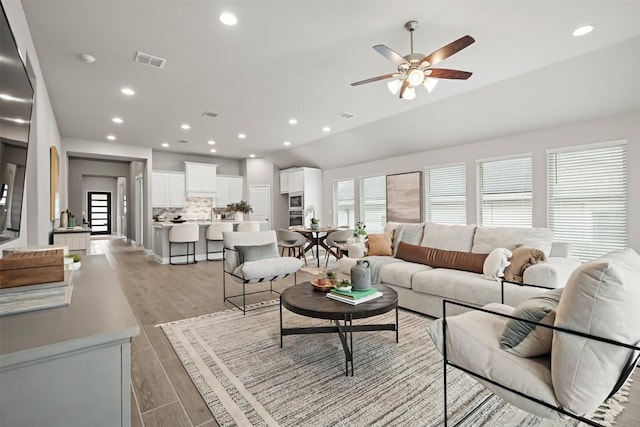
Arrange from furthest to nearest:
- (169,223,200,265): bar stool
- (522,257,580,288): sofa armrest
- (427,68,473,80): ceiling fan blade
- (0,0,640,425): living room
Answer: (169,223,200,265): bar stool, (0,0,640,425): living room, (427,68,473,80): ceiling fan blade, (522,257,580,288): sofa armrest

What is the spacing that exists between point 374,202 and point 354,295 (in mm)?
5788

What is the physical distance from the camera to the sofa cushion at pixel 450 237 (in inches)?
145

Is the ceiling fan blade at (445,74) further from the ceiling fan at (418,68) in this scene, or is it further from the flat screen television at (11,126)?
the flat screen television at (11,126)

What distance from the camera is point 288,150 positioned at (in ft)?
28.9

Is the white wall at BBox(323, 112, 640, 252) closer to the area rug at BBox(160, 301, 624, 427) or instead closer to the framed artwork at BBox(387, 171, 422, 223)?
the framed artwork at BBox(387, 171, 422, 223)

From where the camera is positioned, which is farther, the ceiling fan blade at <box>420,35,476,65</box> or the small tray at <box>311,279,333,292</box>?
the small tray at <box>311,279,333,292</box>

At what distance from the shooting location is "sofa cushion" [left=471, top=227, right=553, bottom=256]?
3.13m

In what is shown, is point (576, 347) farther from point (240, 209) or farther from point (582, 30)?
point (240, 209)

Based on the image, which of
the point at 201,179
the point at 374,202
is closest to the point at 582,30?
the point at 374,202

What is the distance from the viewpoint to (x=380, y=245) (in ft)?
14.2

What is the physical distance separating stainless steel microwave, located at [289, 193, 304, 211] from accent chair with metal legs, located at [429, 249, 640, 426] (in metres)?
7.88

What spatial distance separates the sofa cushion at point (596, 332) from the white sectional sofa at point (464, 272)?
1.60 m

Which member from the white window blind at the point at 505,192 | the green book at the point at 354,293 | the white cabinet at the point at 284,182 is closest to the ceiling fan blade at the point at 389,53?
the green book at the point at 354,293

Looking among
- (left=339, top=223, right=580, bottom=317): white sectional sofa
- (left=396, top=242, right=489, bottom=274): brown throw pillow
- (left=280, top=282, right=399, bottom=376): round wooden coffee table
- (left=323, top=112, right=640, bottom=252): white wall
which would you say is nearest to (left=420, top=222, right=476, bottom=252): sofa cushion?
(left=339, top=223, right=580, bottom=317): white sectional sofa
